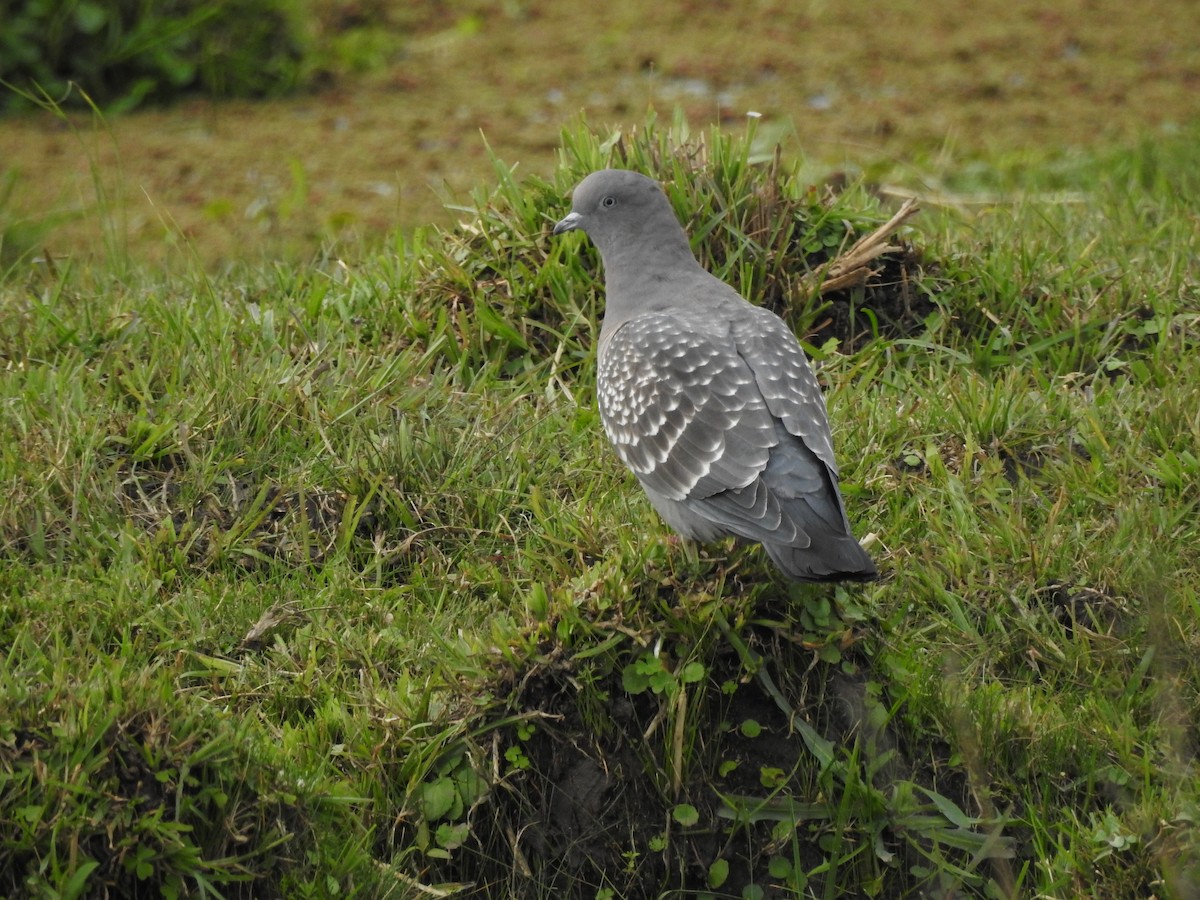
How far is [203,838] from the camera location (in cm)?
317

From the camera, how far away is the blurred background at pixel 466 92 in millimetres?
6605

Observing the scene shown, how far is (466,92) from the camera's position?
782 cm

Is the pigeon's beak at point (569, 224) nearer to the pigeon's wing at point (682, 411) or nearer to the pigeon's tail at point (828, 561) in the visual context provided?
the pigeon's wing at point (682, 411)

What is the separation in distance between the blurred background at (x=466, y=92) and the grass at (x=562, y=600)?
1273 mm

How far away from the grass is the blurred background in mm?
1273

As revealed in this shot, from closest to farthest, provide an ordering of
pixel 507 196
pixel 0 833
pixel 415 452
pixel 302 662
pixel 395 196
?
1. pixel 0 833
2. pixel 302 662
3. pixel 415 452
4. pixel 507 196
5. pixel 395 196

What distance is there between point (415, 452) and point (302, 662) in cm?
80

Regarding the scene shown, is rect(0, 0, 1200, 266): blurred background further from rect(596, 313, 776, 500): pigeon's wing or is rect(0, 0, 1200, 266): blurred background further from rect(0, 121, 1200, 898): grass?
rect(596, 313, 776, 500): pigeon's wing

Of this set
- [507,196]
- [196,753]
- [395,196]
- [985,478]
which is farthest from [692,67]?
[196,753]

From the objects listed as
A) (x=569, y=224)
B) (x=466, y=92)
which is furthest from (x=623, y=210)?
(x=466, y=92)

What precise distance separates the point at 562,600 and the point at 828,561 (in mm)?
682

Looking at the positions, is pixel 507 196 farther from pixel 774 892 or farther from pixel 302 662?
pixel 774 892

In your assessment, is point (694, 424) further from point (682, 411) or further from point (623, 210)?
point (623, 210)

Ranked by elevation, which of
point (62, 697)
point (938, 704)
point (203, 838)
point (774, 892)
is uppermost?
point (62, 697)
